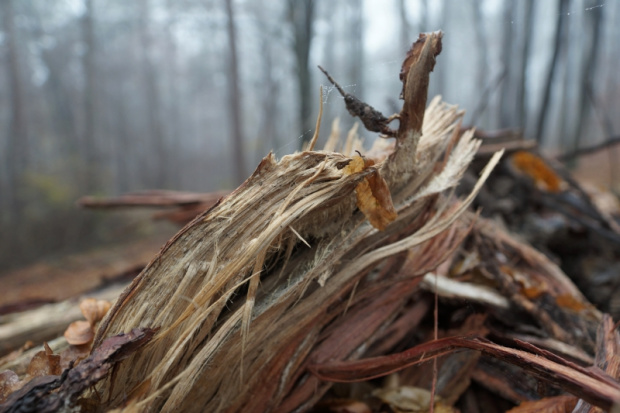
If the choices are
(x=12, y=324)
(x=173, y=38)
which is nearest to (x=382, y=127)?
(x=12, y=324)

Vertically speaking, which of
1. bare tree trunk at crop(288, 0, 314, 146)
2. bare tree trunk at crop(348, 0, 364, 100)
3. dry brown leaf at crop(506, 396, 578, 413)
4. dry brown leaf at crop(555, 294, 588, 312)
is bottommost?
dry brown leaf at crop(555, 294, 588, 312)

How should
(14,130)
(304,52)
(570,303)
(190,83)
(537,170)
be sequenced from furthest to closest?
(190,83), (14,130), (304,52), (537,170), (570,303)

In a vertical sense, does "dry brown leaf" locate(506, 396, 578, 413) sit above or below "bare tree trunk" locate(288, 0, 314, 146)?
below

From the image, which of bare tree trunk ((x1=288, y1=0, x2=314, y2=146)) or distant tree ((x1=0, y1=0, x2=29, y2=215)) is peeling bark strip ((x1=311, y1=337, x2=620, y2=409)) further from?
distant tree ((x1=0, y1=0, x2=29, y2=215))

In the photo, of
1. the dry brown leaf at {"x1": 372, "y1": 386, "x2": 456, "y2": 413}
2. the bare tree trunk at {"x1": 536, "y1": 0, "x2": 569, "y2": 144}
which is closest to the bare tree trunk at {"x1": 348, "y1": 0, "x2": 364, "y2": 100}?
the bare tree trunk at {"x1": 536, "y1": 0, "x2": 569, "y2": 144}

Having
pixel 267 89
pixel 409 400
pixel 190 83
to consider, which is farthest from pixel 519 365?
pixel 190 83

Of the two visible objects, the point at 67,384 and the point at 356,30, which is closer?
the point at 67,384

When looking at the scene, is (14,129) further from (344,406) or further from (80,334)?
(344,406)
